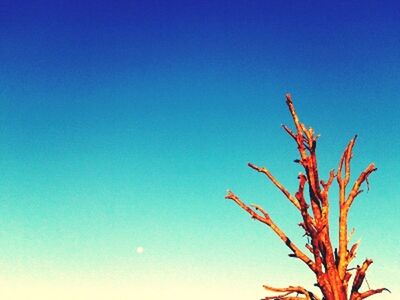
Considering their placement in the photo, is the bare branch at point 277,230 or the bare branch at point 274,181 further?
the bare branch at point 274,181

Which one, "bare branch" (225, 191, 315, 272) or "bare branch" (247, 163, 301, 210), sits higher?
"bare branch" (247, 163, 301, 210)

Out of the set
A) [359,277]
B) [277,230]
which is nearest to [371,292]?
[359,277]

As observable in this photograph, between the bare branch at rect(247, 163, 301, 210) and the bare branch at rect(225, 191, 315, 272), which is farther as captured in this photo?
the bare branch at rect(247, 163, 301, 210)

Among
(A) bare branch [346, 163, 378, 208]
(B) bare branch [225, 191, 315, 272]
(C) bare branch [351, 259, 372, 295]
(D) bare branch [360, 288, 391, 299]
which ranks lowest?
(D) bare branch [360, 288, 391, 299]

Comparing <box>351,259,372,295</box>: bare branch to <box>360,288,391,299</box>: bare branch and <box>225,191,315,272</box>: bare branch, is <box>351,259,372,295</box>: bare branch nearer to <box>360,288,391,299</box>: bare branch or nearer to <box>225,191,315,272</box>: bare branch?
<box>360,288,391,299</box>: bare branch

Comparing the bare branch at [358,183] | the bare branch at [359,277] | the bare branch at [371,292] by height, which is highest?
the bare branch at [358,183]

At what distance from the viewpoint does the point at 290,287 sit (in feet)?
21.6

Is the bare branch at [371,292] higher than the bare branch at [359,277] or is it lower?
lower

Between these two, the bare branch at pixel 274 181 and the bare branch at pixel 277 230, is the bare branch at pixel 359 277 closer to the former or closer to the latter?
the bare branch at pixel 277 230

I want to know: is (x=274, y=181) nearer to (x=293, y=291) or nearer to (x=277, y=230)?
(x=277, y=230)

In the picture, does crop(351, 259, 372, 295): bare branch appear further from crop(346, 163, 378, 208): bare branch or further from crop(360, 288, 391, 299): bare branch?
crop(346, 163, 378, 208): bare branch

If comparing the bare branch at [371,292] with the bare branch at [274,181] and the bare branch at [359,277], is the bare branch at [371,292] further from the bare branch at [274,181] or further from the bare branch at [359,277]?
the bare branch at [274,181]

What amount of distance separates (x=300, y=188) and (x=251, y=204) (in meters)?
0.92

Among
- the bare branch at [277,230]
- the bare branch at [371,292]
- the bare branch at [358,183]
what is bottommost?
the bare branch at [371,292]
